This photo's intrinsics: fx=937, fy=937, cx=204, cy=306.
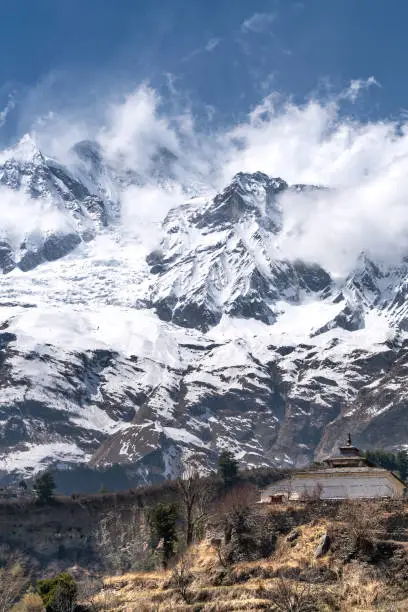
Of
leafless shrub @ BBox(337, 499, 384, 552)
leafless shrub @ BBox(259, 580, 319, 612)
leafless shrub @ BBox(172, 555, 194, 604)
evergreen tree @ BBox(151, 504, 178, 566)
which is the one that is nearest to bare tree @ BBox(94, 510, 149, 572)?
evergreen tree @ BBox(151, 504, 178, 566)

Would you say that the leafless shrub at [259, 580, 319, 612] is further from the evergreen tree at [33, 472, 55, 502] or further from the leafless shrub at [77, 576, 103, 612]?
the evergreen tree at [33, 472, 55, 502]

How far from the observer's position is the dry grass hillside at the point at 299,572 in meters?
58.7

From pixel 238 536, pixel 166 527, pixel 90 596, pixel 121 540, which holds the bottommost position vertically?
pixel 90 596

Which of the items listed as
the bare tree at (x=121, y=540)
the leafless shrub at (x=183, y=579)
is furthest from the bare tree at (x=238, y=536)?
the bare tree at (x=121, y=540)

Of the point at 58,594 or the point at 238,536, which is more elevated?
the point at 238,536

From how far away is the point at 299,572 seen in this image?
206 feet

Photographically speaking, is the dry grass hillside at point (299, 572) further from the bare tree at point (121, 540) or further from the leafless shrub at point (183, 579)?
the bare tree at point (121, 540)

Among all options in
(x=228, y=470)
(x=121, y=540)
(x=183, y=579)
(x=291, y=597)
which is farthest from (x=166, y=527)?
(x=228, y=470)

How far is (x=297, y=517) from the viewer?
70562mm

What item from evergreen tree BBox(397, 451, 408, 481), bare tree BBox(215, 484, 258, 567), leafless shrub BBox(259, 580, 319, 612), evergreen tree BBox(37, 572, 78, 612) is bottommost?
leafless shrub BBox(259, 580, 319, 612)

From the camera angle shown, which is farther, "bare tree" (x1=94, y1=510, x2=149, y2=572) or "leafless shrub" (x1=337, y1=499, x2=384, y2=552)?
"bare tree" (x1=94, y1=510, x2=149, y2=572)

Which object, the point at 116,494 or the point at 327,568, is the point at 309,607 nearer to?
the point at 327,568

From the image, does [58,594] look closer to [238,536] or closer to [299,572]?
[238,536]

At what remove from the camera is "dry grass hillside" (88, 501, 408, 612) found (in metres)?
58.7
